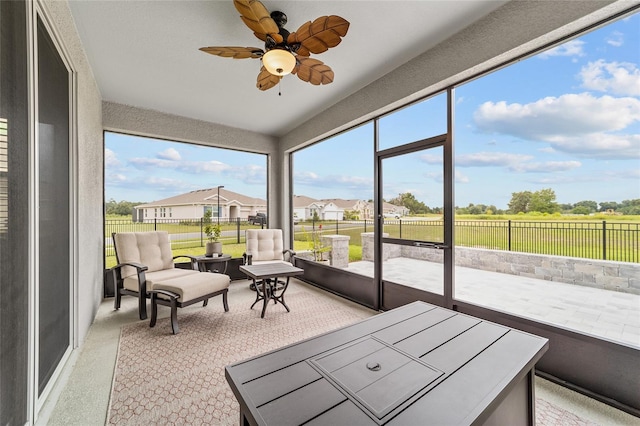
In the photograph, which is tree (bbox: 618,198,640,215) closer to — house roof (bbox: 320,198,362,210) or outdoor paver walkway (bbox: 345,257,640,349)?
outdoor paver walkway (bbox: 345,257,640,349)

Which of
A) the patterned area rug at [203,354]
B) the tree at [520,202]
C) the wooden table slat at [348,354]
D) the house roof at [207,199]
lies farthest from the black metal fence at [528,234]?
the wooden table slat at [348,354]

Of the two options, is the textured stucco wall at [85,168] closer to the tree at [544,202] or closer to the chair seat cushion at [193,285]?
the chair seat cushion at [193,285]

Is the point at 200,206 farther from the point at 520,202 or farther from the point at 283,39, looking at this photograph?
the point at 520,202

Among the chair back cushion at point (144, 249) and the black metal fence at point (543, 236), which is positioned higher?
the black metal fence at point (543, 236)

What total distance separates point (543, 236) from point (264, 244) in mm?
3760

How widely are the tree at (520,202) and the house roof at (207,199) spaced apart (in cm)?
427

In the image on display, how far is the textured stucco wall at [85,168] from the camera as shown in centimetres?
223

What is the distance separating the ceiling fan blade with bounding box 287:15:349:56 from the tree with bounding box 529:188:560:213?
202cm

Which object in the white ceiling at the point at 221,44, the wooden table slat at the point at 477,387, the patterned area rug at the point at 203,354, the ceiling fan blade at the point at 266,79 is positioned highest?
the white ceiling at the point at 221,44

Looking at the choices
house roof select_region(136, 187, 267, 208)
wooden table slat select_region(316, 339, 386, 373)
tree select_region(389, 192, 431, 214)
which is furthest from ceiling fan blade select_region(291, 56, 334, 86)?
house roof select_region(136, 187, 267, 208)

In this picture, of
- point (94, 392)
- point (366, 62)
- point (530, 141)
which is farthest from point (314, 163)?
point (94, 392)

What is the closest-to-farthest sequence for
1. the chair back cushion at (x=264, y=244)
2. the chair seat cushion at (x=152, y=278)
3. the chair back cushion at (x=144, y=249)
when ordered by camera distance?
the chair seat cushion at (x=152, y=278) < the chair back cushion at (x=144, y=249) < the chair back cushion at (x=264, y=244)

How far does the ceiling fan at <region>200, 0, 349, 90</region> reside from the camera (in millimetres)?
1848

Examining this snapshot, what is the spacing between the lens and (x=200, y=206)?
4.86m
